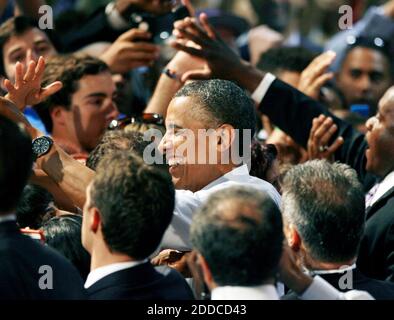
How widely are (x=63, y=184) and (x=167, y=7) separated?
7.27 ft

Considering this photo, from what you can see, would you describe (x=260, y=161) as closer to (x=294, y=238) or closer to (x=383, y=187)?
(x=383, y=187)

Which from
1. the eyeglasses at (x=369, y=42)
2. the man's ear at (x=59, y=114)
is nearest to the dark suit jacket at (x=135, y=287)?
the man's ear at (x=59, y=114)

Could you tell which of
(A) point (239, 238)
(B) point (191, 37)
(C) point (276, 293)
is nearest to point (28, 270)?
(A) point (239, 238)

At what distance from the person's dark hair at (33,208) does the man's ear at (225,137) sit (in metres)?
0.79

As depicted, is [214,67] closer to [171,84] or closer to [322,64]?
[171,84]

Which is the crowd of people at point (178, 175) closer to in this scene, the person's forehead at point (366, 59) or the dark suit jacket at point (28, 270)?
the dark suit jacket at point (28, 270)

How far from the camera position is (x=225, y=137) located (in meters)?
4.23

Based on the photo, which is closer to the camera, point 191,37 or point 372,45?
point 191,37

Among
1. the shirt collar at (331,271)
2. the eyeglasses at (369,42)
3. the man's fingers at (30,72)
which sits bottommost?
the eyeglasses at (369,42)

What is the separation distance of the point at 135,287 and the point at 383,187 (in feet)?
6.54

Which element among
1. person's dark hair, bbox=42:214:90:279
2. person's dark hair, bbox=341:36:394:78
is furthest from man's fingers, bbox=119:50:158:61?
person's dark hair, bbox=341:36:394:78

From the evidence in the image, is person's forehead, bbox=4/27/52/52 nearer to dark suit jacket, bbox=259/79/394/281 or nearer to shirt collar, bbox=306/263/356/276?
dark suit jacket, bbox=259/79/394/281

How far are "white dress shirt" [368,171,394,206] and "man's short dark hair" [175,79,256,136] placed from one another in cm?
85

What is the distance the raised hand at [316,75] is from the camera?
5844 millimetres
